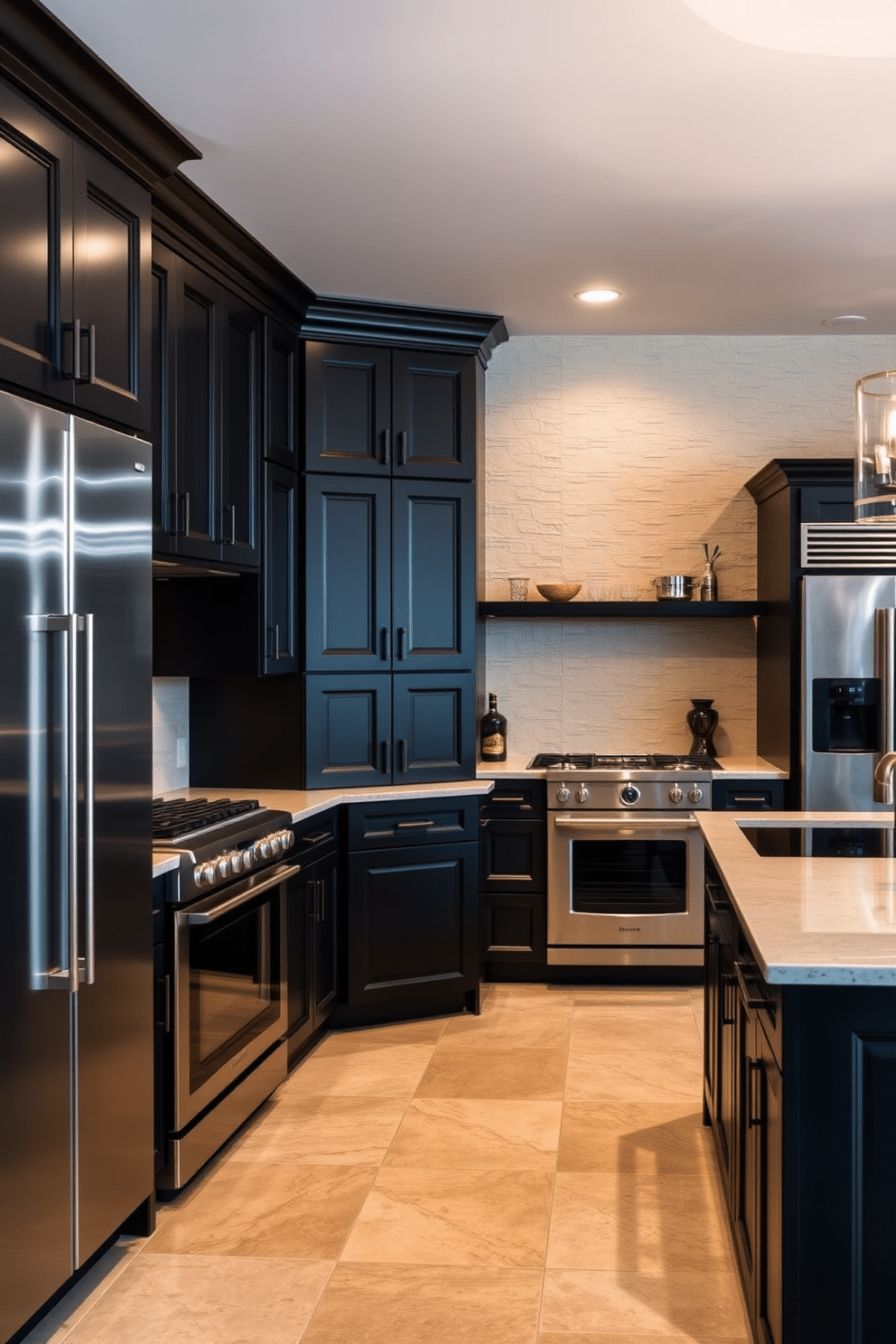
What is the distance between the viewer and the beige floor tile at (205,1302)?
2.52 m

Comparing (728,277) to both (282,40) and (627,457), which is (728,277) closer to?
(627,457)

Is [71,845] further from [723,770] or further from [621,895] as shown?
[723,770]

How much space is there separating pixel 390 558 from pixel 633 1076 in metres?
2.14

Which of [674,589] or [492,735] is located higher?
[674,589]

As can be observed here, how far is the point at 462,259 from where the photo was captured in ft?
13.9

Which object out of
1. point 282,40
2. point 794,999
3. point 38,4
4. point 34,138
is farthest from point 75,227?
point 794,999

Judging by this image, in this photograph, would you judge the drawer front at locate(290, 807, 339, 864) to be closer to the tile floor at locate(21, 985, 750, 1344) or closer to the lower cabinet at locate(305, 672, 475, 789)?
the lower cabinet at locate(305, 672, 475, 789)

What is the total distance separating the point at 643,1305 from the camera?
8.63ft

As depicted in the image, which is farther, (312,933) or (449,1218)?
(312,933)

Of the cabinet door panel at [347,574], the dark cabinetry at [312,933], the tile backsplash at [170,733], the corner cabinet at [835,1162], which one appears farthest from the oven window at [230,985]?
the corner cabinet at [835,1162]

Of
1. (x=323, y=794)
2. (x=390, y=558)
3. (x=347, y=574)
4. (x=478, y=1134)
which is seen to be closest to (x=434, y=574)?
(x=390, y=558)

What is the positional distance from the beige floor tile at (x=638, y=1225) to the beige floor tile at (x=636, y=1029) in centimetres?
112

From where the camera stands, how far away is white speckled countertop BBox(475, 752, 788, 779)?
501 cm

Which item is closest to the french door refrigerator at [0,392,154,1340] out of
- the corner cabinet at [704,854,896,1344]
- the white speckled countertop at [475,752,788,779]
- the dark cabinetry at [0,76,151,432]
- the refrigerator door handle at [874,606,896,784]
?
the dark cabinetry at [0,76,151,432]
